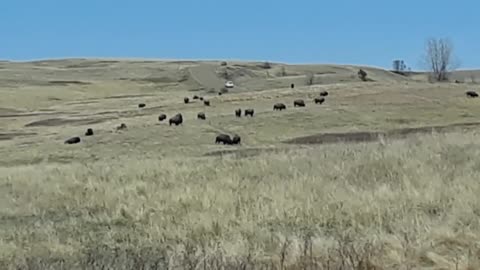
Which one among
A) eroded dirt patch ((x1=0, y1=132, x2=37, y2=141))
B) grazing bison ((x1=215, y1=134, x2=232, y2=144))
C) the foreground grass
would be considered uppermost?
the foreground grass

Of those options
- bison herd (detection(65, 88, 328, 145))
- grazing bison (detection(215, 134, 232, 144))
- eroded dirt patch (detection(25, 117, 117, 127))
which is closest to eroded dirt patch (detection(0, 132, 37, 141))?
eroded dirt patch (detection(25, 117, 117, 127))

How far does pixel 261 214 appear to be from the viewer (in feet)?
39.8

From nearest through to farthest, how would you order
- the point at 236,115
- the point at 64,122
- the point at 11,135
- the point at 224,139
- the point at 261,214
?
the point at 261,214 < the point at 224,139 < the point at 236,115 < the point at 11,135 < the point at 64,122

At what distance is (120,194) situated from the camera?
16.0 meters

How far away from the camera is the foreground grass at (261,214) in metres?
8.20

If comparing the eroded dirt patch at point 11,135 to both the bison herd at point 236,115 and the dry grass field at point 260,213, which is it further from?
the dry grass field at point 260,213

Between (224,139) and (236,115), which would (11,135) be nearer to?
(236,115)

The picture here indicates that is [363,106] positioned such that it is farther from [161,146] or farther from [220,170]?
[220,170]

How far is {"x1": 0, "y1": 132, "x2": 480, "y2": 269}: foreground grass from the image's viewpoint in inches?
323

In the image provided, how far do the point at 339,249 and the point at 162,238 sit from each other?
3.33 meters

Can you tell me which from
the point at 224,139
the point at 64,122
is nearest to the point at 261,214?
the point at 224,139

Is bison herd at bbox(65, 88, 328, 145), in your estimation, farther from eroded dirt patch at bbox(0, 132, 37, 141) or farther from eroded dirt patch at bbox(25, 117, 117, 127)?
eroded dirt patch at bbox(25, 117, 117, 127)

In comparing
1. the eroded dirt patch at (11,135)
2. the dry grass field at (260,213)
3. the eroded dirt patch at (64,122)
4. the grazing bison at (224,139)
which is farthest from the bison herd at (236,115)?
the dry grass field at (260,213)

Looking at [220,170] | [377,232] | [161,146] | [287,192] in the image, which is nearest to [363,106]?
[161,146]
